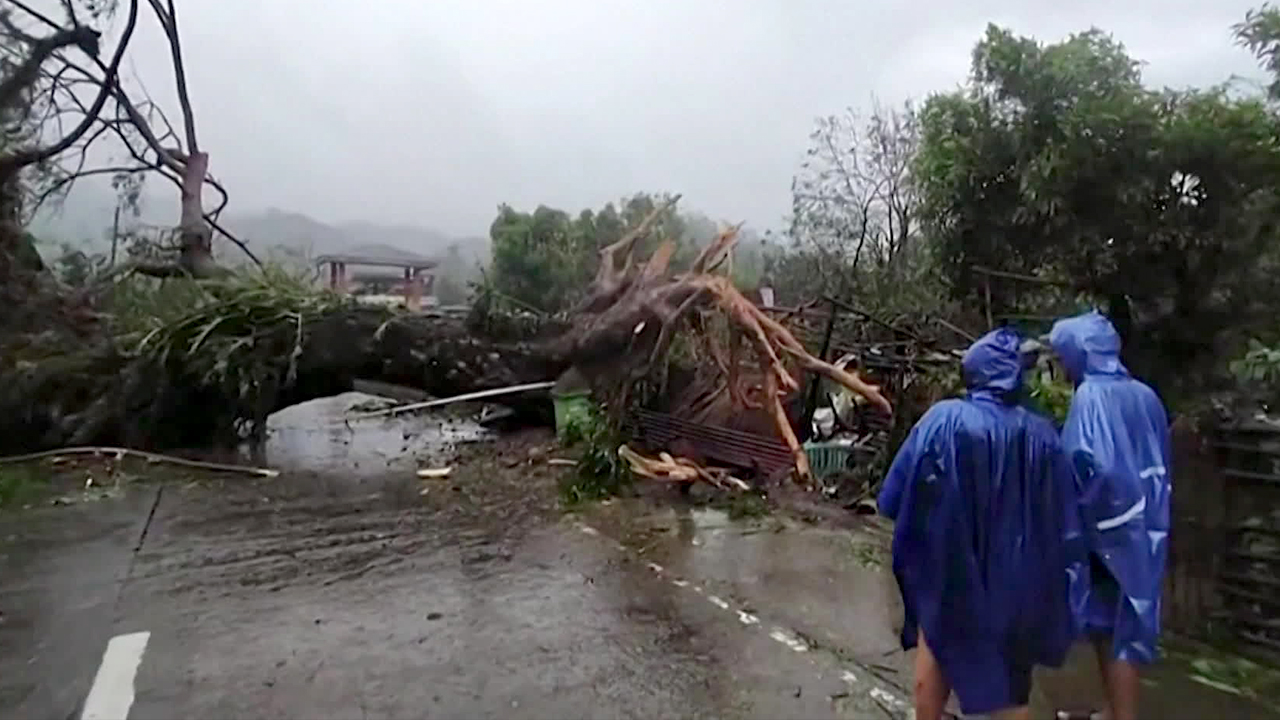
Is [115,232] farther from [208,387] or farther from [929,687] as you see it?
[929,687]

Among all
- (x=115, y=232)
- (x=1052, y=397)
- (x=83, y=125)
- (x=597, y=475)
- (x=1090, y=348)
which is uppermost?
(x=83, y=125)

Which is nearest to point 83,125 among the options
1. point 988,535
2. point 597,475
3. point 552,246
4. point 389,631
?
point 552,246

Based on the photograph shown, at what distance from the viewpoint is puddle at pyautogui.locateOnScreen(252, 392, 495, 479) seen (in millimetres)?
9688

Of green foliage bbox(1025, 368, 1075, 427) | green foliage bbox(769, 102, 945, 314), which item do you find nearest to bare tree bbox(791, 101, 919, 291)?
green foliage bbox(769, 102, 945, 314)

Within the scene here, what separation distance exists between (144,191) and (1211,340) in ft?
44.1

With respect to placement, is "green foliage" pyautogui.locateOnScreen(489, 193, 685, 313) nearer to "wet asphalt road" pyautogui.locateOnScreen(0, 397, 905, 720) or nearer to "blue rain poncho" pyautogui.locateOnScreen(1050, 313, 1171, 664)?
"wet asphalt road" pyautogui.locateOnScreen(0, 397, 905, 720)

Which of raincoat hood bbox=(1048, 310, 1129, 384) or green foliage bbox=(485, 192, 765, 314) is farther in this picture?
green foliage bbox=(485, 192, 765, 314)

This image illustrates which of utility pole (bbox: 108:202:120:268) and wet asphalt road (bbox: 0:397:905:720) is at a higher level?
utility pole (bbox: 108:202:120:268)

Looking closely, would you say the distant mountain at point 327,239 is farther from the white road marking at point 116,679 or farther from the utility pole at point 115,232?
the white road marking at point 116,679

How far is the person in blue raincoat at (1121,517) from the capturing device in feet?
10.2

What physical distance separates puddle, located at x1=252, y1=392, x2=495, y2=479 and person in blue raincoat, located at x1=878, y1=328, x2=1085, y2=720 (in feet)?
22.5

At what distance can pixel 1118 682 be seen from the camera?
316cm

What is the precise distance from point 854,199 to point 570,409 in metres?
7.53

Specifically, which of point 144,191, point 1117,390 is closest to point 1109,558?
point 1117,390
